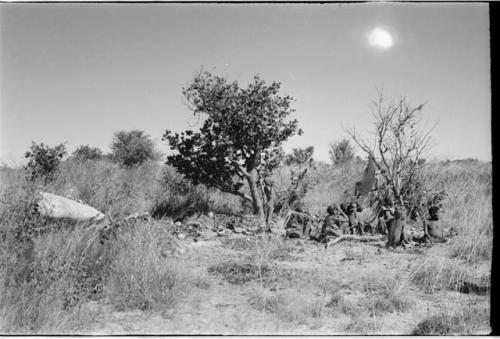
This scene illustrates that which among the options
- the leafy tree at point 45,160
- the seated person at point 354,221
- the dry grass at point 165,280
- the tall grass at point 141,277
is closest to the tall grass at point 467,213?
the dry grass at point 165,280

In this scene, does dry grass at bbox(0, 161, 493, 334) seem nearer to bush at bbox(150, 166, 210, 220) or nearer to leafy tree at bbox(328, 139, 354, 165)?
bush at bbox(150, 166, 210, 220)

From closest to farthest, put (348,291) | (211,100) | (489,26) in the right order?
(489,26)
(348,291)
(211,100)

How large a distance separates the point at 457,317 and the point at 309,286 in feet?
5.28

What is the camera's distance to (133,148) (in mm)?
22906

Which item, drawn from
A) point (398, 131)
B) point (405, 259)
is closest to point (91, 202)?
point (405, 259)

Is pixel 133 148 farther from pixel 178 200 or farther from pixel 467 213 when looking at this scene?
pixel 467 213

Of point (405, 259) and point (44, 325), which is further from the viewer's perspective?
point (405, 259)

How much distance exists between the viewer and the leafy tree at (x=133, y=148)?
22.5m

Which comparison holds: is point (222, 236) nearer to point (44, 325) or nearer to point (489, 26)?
point (44, 325)

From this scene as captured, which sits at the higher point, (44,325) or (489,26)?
(489,26)

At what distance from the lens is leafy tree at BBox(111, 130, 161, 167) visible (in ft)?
73.8

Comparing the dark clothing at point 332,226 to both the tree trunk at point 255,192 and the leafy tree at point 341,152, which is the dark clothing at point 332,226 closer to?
the tree trunk at point 255,192

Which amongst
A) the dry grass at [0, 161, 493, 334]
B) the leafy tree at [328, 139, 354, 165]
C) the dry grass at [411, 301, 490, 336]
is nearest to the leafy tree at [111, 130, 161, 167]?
the leafy tree at [328, 139, 354, 165]

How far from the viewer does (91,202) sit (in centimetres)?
782
